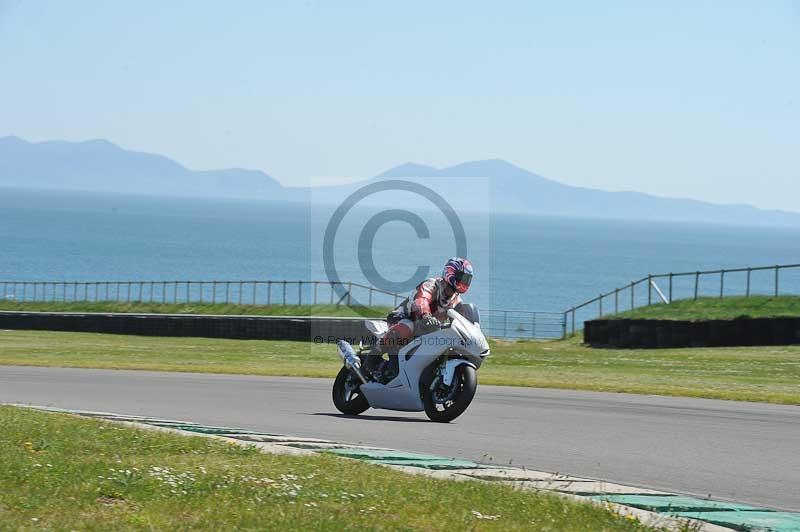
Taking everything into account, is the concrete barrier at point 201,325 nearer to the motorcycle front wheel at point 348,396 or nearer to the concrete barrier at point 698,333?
the concrete barrier at point 698,333

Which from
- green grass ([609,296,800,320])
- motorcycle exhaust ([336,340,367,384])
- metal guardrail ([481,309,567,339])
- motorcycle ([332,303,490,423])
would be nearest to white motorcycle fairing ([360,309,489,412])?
motorcycle ([332,303,490,423])

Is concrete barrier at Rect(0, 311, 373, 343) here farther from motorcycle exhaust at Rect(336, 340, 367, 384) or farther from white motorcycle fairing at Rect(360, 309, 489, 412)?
white motorcycle fairing at Rect(360, 309, 489, 412)

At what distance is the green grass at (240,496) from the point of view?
7.10 metres

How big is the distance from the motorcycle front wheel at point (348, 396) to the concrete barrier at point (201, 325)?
705 inches

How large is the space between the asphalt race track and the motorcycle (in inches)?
9.4

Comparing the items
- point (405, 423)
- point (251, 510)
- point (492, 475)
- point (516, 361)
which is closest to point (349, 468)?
point (492, 475)

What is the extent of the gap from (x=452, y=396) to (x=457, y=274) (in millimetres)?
1369

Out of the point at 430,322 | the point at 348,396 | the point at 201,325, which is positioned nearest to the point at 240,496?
the point at 430,322

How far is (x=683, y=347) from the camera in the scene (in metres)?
31.3

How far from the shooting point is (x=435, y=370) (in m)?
13.8

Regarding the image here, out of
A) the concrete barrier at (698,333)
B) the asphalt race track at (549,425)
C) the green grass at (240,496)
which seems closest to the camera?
the green grass at (240,496)

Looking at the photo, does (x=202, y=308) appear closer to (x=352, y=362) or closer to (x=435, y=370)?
(x=352, y=362)

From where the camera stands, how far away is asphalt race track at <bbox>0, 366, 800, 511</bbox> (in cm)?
1010

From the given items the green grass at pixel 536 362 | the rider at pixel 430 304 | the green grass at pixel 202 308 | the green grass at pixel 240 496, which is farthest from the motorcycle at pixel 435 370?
the green grass at pixel 202 308
